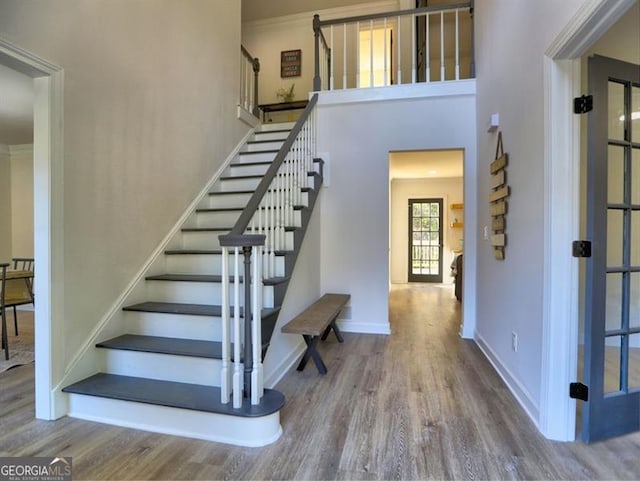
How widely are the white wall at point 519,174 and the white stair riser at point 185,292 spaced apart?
216 centimetres

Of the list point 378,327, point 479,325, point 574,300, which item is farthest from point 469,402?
point 378,327

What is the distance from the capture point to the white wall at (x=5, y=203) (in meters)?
5.43

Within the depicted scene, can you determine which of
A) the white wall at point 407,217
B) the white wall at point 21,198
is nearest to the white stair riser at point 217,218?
the white wall at point 21,198

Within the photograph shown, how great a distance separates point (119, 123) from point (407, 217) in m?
6.89

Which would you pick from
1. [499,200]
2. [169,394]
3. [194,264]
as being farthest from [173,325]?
[499,200]

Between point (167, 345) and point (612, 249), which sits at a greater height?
point (612, 249)

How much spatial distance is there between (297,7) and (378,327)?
5.63 metres

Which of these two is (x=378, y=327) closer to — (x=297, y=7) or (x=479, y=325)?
(x=479, y=325)

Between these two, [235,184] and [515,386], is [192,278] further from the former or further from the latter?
[515,386]

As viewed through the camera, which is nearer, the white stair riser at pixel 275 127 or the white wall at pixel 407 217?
the white stair riser at pixel 275 127

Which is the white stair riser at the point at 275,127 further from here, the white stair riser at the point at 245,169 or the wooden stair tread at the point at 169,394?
the wooden stair tread at the point at 169,394

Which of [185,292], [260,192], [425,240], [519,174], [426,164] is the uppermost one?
[426,164]

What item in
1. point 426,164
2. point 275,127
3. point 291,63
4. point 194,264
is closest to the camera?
point 194,264

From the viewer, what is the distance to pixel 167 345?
2.26m
